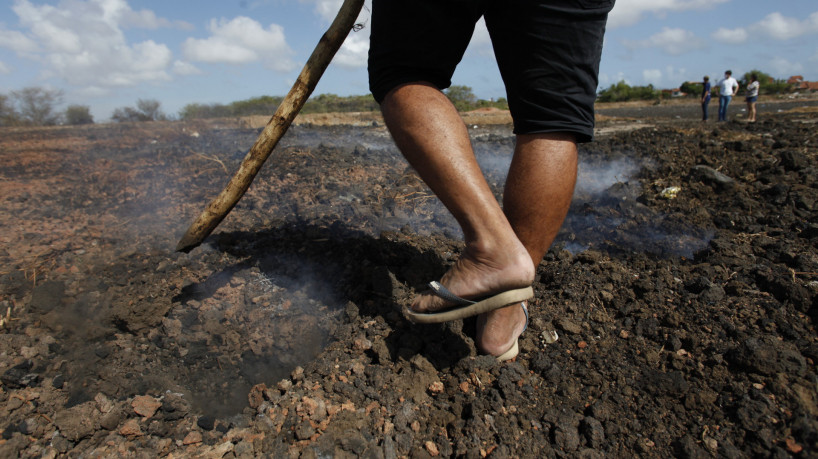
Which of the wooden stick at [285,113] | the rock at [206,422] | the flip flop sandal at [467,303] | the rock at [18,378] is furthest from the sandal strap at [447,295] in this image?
the rock at [18,378]

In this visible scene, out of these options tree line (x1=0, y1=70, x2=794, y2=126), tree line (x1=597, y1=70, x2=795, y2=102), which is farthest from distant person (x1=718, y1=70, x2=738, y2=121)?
tree line (x1=597, y1=70, x2=795, y2=102)

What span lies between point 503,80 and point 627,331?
0.92 metres

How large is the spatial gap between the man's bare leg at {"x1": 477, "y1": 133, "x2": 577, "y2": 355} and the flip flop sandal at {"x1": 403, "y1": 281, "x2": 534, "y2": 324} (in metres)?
0.18

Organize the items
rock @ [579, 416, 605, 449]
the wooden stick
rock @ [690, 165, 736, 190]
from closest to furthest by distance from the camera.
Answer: rock @ [579, 416, 605, 449]
the wooden stick
rock @ [690, 165, 736, 190]

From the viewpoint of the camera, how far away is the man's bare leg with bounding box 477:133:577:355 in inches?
52.6

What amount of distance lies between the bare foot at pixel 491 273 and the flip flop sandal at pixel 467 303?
0.04 ft

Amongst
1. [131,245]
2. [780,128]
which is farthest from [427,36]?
[780,128]

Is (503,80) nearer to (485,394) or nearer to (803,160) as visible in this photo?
(485,394)

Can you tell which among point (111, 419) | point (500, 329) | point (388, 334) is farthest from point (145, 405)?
point (500, 329)

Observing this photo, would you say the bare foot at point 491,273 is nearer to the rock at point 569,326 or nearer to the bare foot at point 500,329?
the bare foot at point 500,329

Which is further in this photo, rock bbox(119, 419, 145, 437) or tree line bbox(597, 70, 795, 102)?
tree line bbox(597, 70, 795, 102)

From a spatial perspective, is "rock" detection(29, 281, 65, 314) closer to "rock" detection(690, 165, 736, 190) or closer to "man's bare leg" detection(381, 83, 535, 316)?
"man's bare leg" detection(381, 83, 535, 316)

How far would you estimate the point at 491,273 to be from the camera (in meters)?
1.22

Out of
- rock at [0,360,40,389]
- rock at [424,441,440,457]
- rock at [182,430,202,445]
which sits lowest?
rock at [424,441,440,457]
